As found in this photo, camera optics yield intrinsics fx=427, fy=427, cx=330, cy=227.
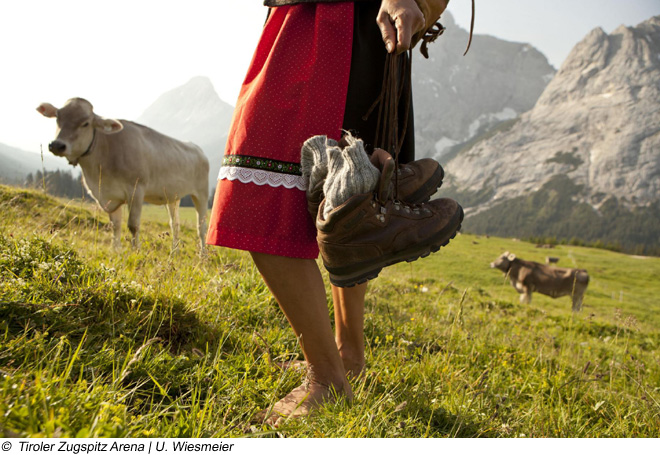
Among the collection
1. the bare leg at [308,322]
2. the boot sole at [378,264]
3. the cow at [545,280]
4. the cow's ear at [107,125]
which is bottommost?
the cow at [545,280]

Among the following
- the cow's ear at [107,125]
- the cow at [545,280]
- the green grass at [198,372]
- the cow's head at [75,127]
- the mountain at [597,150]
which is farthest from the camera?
the mountain at [597,150]

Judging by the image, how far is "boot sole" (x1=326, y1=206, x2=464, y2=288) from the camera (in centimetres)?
151

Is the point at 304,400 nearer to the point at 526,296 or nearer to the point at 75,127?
the point at 75,127

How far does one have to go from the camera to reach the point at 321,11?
1.81m

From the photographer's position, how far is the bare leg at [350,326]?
2125mm

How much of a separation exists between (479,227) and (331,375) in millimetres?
172869

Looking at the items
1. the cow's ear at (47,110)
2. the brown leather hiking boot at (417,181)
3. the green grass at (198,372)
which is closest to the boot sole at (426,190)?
the brown leather hiking boot at (417,181)

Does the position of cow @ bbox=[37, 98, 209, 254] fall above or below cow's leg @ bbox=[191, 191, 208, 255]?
above

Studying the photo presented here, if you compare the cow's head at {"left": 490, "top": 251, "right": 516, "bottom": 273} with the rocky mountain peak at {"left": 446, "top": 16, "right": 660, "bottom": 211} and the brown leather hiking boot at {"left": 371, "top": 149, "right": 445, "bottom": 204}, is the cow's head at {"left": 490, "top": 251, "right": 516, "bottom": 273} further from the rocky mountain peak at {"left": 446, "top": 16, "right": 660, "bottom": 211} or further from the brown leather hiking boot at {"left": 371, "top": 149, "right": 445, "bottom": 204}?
the rocky mountain peak at {"left": 446, "top": 16, "right": 660, "bottom": 211}

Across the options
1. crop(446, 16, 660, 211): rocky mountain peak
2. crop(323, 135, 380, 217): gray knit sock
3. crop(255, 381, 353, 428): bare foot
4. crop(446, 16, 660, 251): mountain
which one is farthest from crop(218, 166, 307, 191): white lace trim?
crop(446, 16, 660, 211): rocky mountain peak

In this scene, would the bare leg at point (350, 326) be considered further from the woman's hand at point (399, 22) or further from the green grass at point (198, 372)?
the woman's hand at point (399, 22)

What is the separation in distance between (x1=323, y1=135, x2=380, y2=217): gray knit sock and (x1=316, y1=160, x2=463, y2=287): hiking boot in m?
0.03

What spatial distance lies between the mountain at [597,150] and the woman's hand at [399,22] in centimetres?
16389

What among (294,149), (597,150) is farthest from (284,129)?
(597,150)
